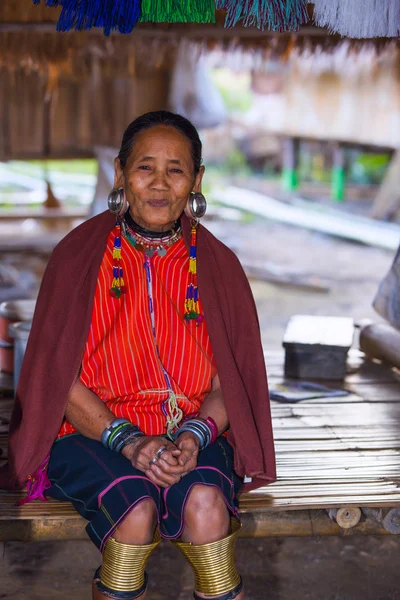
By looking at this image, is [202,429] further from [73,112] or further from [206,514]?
[73,112]

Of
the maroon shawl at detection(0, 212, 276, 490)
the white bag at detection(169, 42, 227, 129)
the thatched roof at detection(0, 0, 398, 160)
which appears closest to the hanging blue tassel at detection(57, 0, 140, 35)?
the maroon shawl at detection(0, 212, 276, 490)

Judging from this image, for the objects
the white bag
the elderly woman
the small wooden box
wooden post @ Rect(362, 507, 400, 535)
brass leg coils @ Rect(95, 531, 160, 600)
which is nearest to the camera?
brass leg coils @ Rect(95, 531, 160, 600)

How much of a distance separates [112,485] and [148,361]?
46 centimetres

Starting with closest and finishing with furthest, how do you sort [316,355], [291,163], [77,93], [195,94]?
[316,355] → [195,94] → [77,93] → [291,163]

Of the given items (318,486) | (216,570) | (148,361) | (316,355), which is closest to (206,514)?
(216,570)

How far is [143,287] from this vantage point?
9.34 ft

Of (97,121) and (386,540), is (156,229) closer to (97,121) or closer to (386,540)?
(386,540)

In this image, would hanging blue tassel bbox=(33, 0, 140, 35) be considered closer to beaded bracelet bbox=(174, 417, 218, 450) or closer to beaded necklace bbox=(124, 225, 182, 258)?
beaded necklace bbox=(124, 225, 182, 258)

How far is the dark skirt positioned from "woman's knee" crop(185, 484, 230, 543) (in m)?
0.02

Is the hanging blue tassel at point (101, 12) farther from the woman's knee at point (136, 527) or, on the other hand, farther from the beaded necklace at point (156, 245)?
the woman's knee at point (136, 527)

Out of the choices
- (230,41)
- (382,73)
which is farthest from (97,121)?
(230,41)

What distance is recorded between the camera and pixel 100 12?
105 inches

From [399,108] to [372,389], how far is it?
6.19 meters

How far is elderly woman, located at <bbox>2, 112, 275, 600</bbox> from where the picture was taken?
8.57 ft
